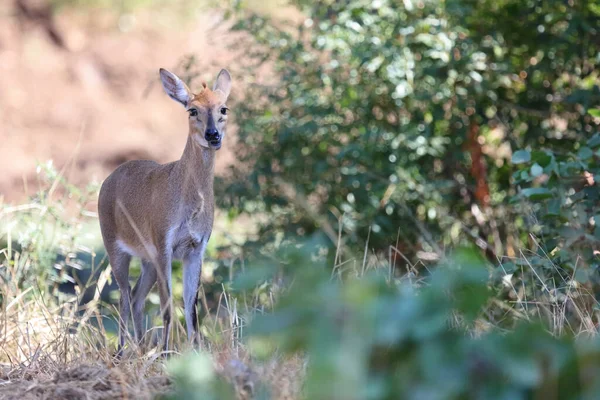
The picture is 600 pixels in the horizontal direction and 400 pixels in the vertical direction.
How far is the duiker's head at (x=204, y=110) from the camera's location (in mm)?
5989

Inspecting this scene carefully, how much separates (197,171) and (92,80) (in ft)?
36.9

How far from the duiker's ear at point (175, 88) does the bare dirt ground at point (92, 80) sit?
30.9 feet

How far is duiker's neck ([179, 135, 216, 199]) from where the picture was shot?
605 cm

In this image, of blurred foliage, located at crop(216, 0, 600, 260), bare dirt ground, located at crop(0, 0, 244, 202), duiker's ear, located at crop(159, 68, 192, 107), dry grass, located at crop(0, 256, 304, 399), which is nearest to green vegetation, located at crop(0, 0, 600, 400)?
blurred foliage, located at crop(216, 0, 600, 260)

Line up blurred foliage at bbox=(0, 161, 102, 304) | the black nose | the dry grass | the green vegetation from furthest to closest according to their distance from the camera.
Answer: the green vegetation → blurred foliage at bbox=(0, 161, 102, 304) → the black nose → the dry grass

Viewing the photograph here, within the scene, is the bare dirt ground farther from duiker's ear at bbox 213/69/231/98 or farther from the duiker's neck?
the duiker's neck

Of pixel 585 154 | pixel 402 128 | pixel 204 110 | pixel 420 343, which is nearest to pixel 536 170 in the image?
pixel 585 154

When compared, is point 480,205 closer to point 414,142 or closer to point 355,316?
point 414,142

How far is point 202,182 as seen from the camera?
6.10 metres

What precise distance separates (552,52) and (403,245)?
2.27 m

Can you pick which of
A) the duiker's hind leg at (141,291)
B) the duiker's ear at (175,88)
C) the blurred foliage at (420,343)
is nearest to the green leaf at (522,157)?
the duiker's ear at (175,88)

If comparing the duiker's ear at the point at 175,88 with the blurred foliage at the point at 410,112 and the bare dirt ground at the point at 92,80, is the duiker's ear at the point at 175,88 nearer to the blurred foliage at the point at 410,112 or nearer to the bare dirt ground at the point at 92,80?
the blurred foliage at the point at 410,112

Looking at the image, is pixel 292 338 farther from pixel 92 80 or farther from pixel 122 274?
pixel 92 80

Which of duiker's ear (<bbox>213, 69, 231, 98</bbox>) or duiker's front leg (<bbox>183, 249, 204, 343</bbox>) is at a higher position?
duiker's ear (<bbox>213, 69, 231, 98</bbox>)
